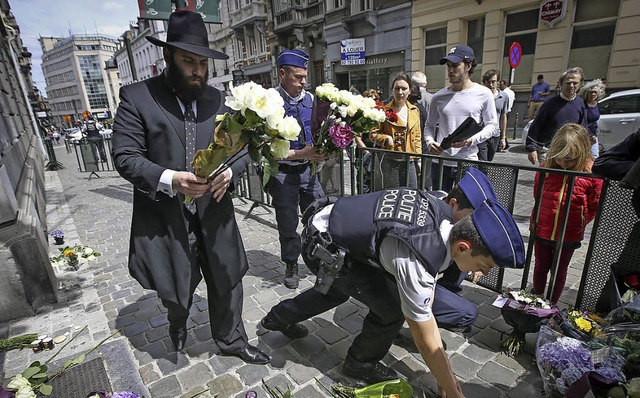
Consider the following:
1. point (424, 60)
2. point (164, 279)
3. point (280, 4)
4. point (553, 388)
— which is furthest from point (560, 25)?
point (280, 4)

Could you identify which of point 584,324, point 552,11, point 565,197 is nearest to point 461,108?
point 565,197

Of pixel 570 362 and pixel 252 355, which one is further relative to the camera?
pixel 252 355

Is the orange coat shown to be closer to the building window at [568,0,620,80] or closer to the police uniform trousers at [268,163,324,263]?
the police uniform trousers at [268,163,324,263]

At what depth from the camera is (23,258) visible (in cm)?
323

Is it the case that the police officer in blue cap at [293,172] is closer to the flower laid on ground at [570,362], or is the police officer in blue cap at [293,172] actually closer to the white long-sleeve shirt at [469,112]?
the white long-sleeve shirt at [469,112]

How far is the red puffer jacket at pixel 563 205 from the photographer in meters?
2.61

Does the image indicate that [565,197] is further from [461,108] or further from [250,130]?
[250,130]

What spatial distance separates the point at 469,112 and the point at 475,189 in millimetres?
2123

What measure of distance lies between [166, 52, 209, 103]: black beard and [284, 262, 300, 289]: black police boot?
83.3 inches

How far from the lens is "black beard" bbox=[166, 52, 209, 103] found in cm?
203

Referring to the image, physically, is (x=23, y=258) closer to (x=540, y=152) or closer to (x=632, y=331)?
(x=632, y=331)

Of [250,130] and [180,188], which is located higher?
[250,130]

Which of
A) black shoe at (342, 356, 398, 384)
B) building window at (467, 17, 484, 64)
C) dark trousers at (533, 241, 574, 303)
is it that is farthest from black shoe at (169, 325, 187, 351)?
building window at (467, 17, 484, 64)

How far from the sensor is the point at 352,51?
1881 cm
